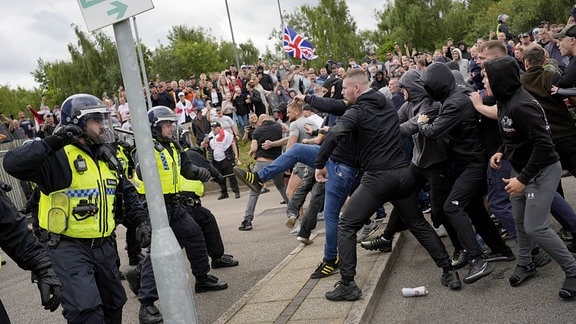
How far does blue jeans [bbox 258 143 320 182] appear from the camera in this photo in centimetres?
717

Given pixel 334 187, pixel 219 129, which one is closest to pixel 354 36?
pixel 219 129

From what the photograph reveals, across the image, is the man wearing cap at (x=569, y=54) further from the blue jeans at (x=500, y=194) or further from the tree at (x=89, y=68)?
the tree at (x=89, y=68)

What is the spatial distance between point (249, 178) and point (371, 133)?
218cm

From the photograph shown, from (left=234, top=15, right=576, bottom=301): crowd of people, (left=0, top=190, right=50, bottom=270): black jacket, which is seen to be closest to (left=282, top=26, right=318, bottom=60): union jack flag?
(left=234, top=15, right=576, bottom=301): crowd of people

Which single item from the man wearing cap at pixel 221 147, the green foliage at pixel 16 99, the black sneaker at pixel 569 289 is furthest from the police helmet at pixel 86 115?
the green foliage at pixel 16 99

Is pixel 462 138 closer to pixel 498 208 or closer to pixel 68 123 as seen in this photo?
pixel 498 208

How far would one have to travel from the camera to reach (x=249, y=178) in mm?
7410

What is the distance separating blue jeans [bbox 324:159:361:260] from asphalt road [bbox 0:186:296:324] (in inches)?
45.4

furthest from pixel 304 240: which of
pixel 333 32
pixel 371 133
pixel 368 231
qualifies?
pixel 333 32

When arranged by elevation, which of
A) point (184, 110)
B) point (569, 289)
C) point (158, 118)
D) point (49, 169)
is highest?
point (158, 118)

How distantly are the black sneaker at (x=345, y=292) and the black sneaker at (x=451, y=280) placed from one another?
2.87ft

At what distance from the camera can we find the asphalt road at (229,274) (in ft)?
21.9

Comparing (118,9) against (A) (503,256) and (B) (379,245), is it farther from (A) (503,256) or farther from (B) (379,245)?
(A) (503,256)

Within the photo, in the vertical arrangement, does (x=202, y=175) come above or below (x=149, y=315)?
above
